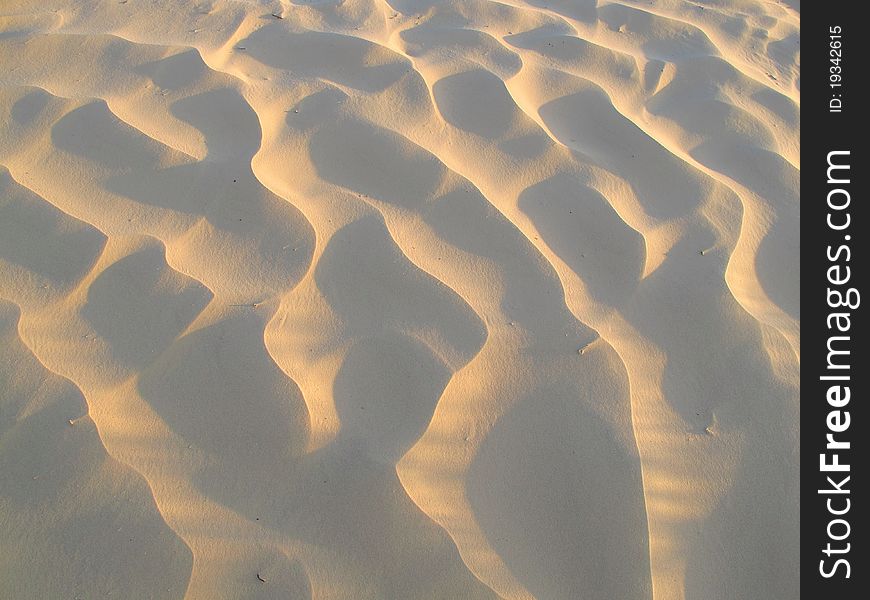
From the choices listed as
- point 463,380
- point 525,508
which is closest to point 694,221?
point 463,380

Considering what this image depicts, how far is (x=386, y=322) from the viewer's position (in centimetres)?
154

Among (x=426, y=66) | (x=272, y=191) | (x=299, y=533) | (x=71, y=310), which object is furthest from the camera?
(x=426, y=66)

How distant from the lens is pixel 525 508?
51.3 inches

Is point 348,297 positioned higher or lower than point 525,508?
higher

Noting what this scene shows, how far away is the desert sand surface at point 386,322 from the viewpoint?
1.25 m

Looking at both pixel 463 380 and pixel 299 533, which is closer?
pixel 299 533

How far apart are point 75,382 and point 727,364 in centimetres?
129

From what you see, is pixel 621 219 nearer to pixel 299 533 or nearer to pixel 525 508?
pixel 525 508

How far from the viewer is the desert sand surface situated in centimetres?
125

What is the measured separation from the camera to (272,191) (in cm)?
180
